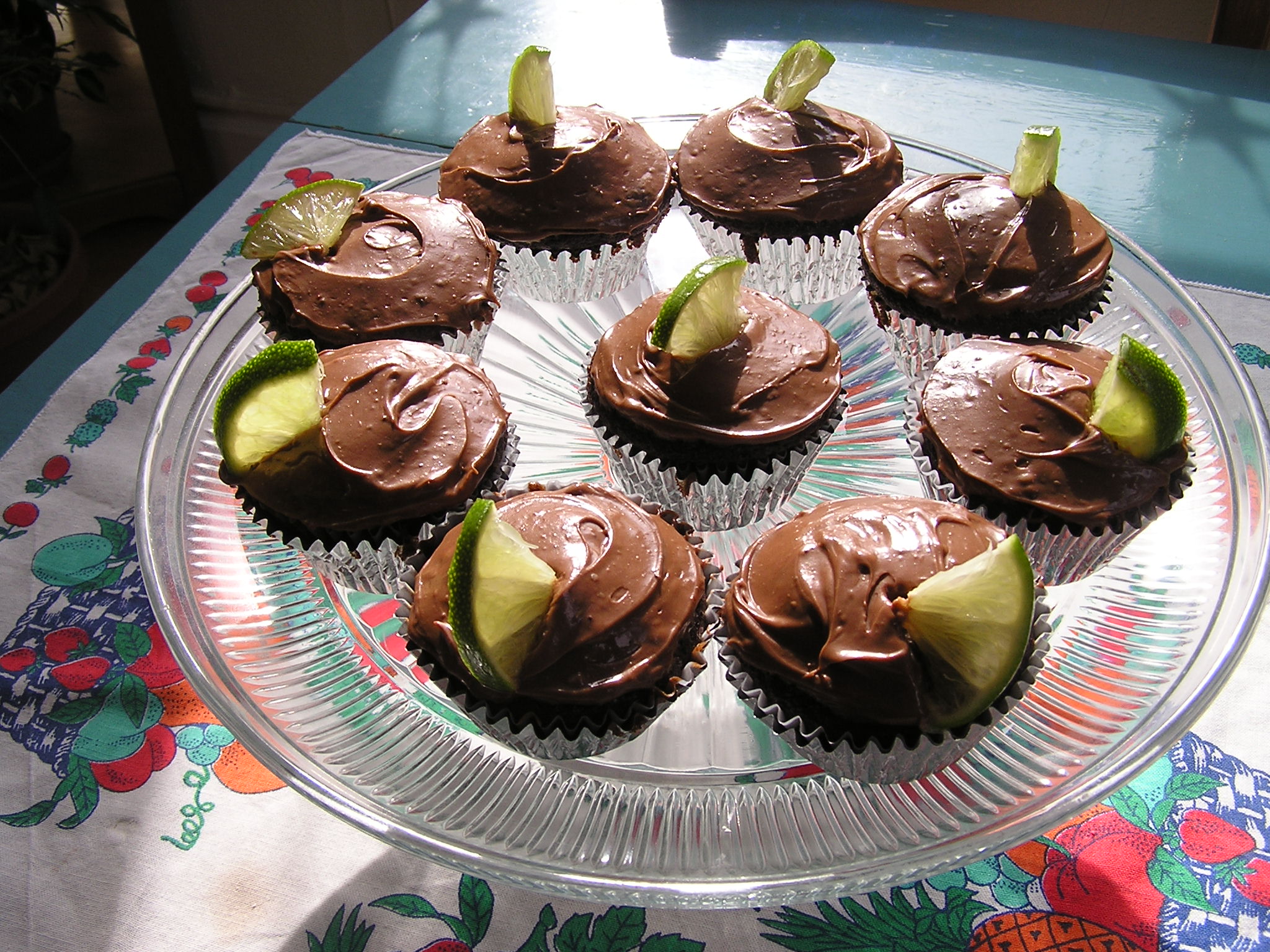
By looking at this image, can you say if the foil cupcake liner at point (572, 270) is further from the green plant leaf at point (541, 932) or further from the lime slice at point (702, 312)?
the green plant leaf at point (541, 932)

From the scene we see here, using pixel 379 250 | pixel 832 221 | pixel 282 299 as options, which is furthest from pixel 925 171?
pixel 282 299

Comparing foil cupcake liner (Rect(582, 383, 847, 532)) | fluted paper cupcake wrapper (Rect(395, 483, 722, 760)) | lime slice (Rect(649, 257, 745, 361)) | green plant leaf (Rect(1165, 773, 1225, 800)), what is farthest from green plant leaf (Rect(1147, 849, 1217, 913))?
lime slice (Rect(649, 257, 745, 361))

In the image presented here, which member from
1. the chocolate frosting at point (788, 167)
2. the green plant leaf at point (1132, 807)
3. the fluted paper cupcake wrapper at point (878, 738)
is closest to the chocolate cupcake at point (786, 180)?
the chocolate frosting at point (788, 167)

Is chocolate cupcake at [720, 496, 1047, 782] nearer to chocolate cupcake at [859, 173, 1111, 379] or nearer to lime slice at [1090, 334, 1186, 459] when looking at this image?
lime slice at [1090, 334, 1186, 459]

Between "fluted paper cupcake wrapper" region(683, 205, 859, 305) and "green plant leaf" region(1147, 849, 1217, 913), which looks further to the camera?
"fluted paper cupcake wrapper" region(683, 205, 859, 305)

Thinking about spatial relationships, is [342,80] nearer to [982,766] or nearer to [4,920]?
[4,920]

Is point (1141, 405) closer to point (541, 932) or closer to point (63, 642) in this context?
point (541, 932)
